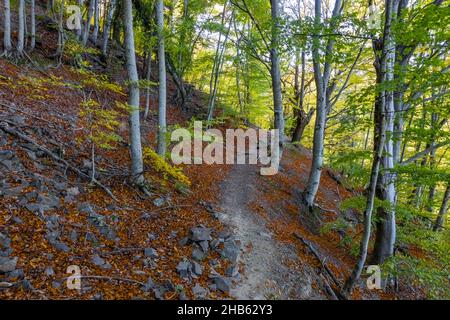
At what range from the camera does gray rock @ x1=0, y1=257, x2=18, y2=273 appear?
315 centimetres

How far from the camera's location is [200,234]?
5312mm

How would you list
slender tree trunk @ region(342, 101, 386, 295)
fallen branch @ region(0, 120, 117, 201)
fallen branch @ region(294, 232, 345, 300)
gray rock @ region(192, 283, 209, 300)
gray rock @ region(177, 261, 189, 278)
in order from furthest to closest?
fallen branch @ region(294, 232, 345, 300)
fallen branch @ region(0, 120, 117, 201)
slender tree trunk @ region(342, 101, 386, 295)
gray rock @ region(177, 261, 189, 278)
gray rock @ region(192, 283, 209, 300)

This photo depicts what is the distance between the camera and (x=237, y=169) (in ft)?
36.8

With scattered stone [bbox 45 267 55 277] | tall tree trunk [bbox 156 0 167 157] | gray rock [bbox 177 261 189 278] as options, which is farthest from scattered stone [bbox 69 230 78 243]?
tall tree trunk [bbox 156 0 167 157]

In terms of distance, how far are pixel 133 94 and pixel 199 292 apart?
427cm

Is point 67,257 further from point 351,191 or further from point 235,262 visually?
point 351,191

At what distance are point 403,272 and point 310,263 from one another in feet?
6.31

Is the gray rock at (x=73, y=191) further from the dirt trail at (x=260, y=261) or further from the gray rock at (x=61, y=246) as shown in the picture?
the dirt trail at (x=260, y=261)

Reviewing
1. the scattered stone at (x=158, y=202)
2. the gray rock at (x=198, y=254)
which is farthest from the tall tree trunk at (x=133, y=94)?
the gray rock at (x=198, y=254)

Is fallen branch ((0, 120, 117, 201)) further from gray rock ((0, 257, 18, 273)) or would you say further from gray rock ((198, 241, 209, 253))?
gray rock ((0, 257, 18, 273))

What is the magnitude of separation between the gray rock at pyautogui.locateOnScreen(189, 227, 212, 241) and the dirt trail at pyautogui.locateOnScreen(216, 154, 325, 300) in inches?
32.3

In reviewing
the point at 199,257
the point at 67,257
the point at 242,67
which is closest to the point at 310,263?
the point at 199,257

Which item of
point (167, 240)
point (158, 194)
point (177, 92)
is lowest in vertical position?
point (167, 240)

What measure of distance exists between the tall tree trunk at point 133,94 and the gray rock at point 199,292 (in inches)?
118
